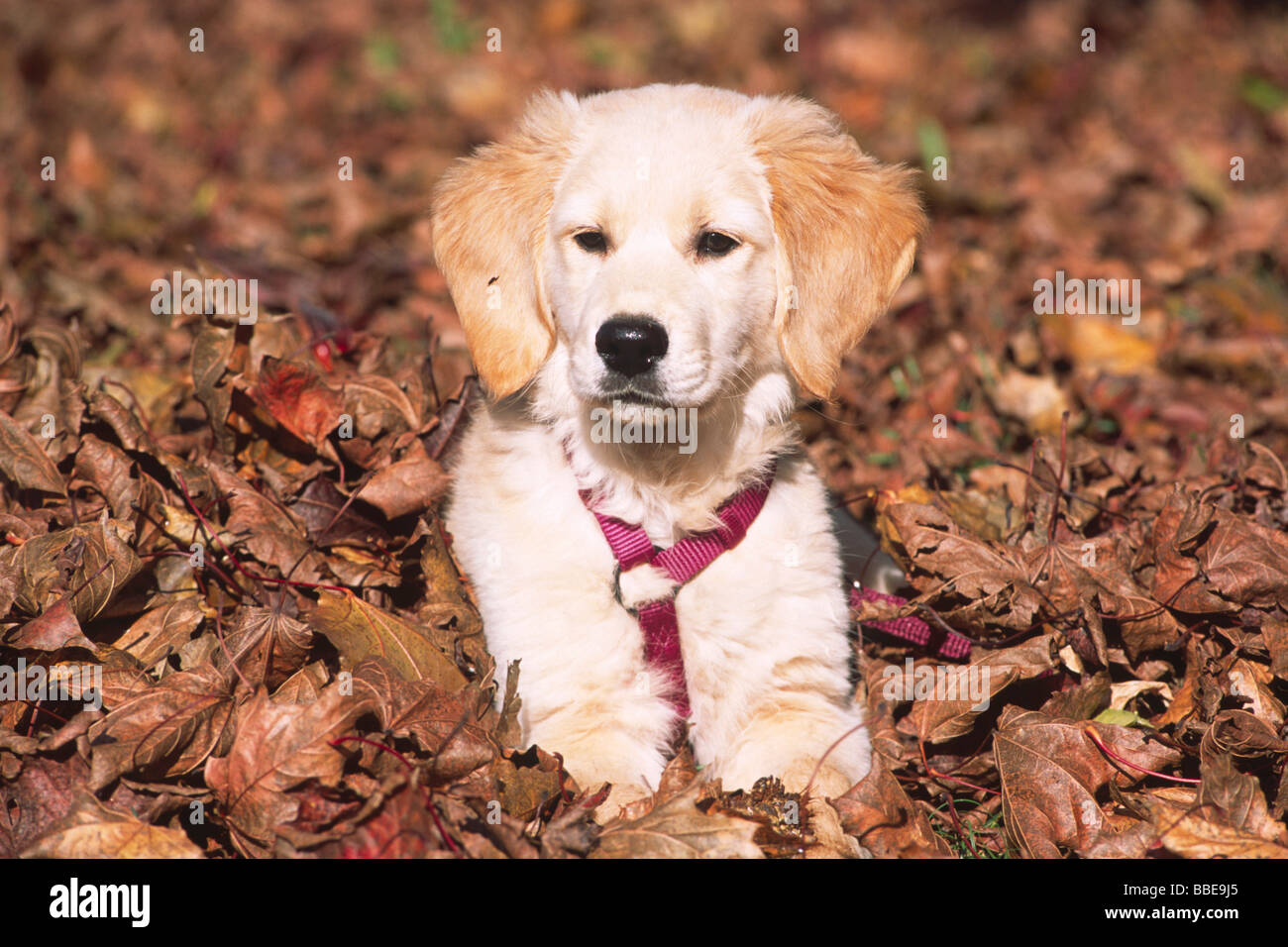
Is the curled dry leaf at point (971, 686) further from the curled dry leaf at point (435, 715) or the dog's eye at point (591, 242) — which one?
the dog's eye at point (591, 242)

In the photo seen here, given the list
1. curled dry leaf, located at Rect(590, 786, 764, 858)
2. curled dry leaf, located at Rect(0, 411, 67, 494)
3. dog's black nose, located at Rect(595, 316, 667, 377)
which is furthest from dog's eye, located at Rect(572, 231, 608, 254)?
curled dry leaf, located at Rect(0, 411, 67, 494)

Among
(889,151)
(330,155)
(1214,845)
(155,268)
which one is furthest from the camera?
(330,155)

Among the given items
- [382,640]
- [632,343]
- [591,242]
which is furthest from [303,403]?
[632,343]

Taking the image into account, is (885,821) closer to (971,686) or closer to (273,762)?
(971,686)

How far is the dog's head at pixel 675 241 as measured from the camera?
266 cm

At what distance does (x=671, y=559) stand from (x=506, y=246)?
96cm

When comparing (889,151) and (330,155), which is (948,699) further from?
(330,155)

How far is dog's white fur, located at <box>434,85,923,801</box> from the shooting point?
268cm

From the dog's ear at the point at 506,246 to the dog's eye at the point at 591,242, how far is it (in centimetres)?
18

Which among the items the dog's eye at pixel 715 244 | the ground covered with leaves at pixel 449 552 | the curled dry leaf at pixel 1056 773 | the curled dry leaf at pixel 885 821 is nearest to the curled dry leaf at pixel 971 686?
the ground covered with leaves at pixel 449 552

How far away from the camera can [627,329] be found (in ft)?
8.33

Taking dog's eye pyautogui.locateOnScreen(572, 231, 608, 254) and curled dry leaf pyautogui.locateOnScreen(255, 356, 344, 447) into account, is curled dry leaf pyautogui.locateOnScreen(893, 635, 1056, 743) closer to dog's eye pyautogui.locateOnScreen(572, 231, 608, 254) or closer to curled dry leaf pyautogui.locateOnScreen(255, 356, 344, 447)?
dog's eye pyautogui.locateOnScreen(572, 231, 608, 254)
